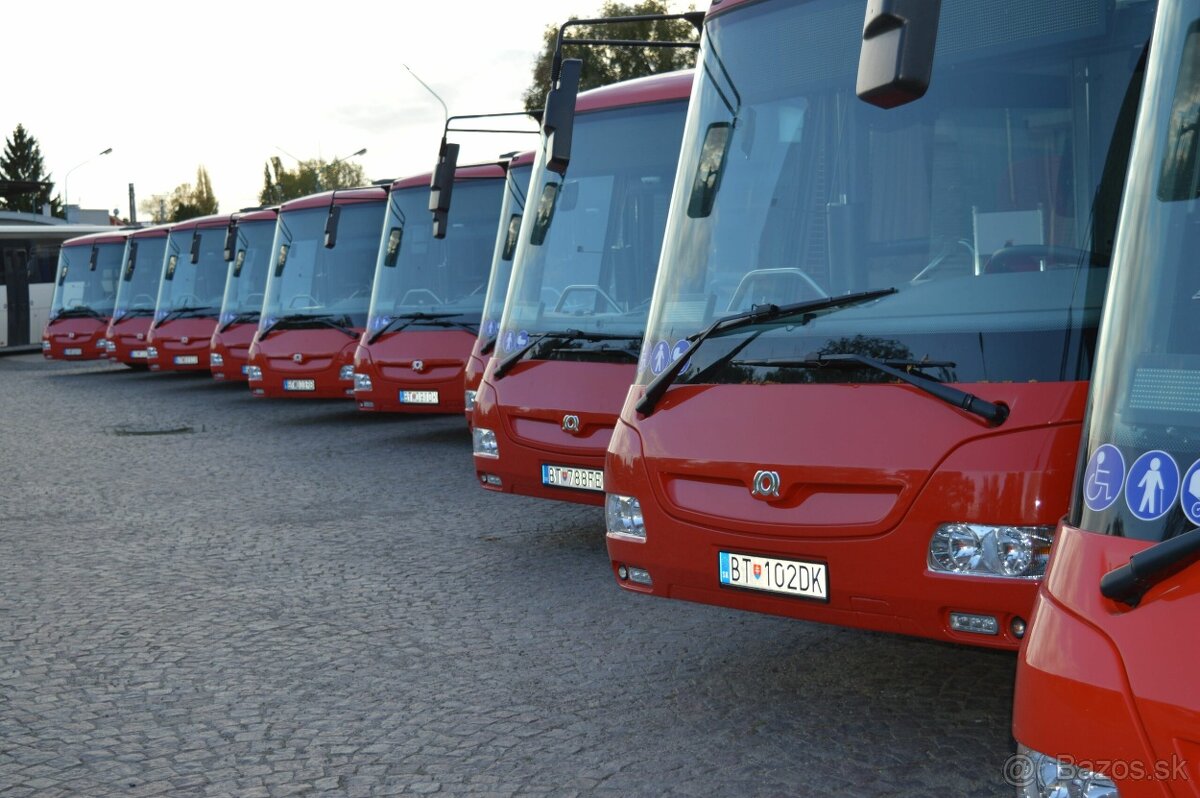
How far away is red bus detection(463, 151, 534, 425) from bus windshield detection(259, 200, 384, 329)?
17.0 feet

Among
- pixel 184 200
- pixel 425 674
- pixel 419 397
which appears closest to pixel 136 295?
pixel 419 397

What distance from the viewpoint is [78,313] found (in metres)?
30.8

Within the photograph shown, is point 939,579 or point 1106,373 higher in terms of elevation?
point 1106,373

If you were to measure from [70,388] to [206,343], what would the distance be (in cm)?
272

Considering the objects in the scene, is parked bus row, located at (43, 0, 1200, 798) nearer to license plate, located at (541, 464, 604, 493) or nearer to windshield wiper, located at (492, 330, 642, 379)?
license plate, located at (541, 464, 604, 493)

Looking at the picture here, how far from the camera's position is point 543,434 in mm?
8055

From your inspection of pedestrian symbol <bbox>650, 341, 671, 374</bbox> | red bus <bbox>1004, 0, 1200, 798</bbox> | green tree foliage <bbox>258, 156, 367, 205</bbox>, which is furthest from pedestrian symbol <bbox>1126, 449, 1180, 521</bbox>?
green tree foliage <bbox>258, 156, 367, 205</bbox>

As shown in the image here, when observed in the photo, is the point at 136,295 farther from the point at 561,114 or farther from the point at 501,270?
the point at 561,114

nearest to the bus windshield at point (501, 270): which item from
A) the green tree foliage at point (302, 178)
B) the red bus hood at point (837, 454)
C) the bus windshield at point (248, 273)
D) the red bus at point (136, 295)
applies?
the red bus hood at point (837, 454)

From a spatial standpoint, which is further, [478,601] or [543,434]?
[543,434]

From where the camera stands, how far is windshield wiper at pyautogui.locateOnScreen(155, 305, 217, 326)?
25281mm

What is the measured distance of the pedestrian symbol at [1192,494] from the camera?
260cm

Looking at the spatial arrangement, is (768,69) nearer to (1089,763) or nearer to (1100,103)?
(1100,103)

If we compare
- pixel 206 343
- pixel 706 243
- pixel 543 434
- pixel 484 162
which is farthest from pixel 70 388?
pixel 706 243
